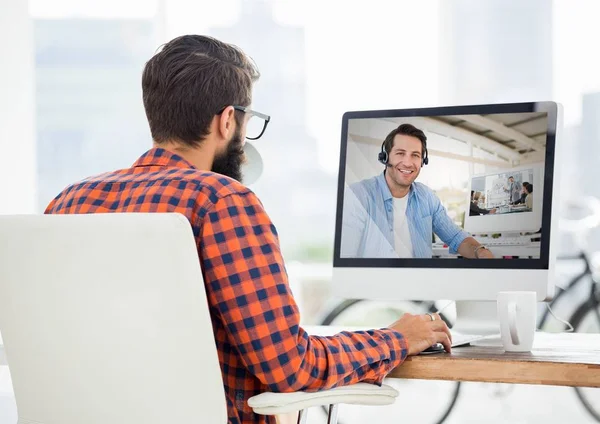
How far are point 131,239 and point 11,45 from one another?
3.54 m

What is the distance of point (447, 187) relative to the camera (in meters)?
1.73

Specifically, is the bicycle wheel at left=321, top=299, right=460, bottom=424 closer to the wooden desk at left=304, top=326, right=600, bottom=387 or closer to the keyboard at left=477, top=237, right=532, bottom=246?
the keyboard at left=477, top=237, right=532, bottom=246

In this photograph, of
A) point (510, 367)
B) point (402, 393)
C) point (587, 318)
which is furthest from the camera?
point (402, 393)

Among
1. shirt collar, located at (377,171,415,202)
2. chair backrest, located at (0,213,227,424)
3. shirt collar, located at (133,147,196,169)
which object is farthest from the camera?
shirt collar, located at (377,171,415,202)

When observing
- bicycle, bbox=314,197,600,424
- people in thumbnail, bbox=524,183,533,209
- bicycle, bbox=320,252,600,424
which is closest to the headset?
people in thumbnail, bbox=524,183,533,209

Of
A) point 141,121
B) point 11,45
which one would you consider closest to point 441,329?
point 141,121

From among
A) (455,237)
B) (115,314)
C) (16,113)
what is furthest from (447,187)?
(16,113)

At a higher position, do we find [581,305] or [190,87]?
[190,87]

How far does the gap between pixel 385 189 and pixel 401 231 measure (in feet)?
0.33

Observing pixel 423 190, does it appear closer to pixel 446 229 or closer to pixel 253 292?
pixel 446 229

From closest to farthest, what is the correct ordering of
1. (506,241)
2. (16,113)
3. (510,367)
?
(510,367) → (506,241) → (16,113)

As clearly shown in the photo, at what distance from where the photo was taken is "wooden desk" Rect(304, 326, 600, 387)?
122 cm

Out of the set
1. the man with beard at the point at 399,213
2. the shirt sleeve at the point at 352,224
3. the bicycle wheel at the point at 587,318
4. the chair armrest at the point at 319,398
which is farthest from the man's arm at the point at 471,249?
the bicycle wheel at the point at 587,318

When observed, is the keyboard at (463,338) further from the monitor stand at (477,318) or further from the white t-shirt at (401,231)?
the white t-shirt at (401,231)
